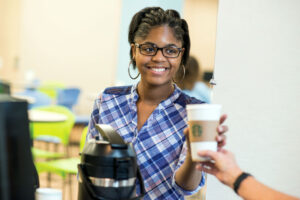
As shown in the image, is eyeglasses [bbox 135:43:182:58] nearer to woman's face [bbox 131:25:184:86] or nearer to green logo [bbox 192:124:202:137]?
woman's face [bbox 131:25:184:86]

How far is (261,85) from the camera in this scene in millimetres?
1939

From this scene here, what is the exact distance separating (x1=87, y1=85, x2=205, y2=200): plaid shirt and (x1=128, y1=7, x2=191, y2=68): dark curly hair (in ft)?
0.65

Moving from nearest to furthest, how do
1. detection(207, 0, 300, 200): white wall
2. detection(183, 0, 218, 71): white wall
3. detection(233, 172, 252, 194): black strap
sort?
detection(233, 172, 252, 194): black strap < detection(207, 0, 300, 200): white wall < detection(183, 0, 218, 71): white wall

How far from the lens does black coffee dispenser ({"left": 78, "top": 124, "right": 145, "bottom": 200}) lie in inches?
36.3

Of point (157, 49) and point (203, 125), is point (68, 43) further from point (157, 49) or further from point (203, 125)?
point (203, 125)

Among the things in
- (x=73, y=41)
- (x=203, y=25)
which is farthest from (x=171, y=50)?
(x=73, y=41)

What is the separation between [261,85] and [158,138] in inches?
26.9

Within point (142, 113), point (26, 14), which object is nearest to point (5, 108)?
point (142, 113)

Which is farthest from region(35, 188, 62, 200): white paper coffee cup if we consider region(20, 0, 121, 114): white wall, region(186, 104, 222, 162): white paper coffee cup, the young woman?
region(20, 0, 121, 114): white wall

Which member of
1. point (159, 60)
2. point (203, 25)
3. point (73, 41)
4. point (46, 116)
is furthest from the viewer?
point (73, 41)

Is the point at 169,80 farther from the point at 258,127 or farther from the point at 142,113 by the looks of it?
the point at 258,127

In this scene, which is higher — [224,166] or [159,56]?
[159,56]

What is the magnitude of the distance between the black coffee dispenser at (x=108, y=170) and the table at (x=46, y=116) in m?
2.65

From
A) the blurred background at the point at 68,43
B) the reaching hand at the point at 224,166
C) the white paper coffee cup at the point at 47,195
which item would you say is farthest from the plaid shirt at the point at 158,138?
the blurred background at the point at 68,43
